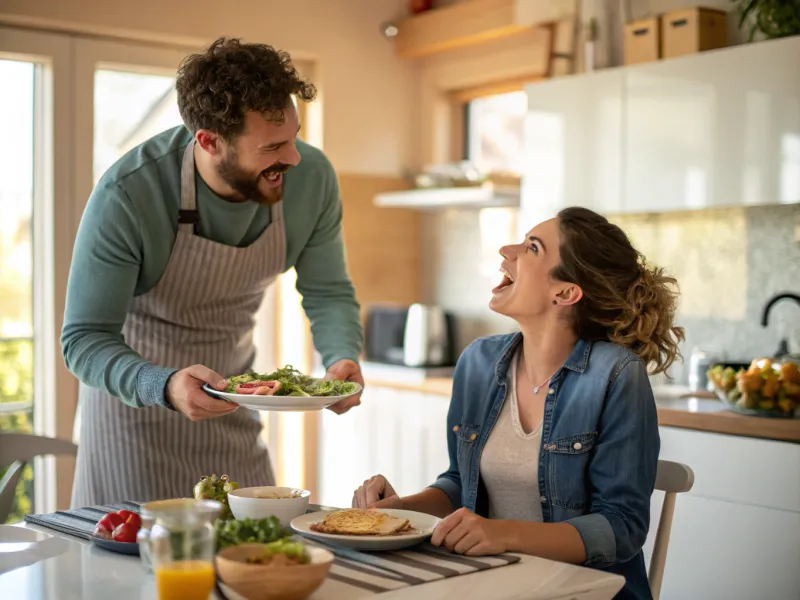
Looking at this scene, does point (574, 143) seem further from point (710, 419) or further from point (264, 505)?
point (264, 505)

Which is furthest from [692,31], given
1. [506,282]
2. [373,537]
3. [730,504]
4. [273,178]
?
[373,537]

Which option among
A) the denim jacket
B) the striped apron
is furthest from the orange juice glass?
the striped apron

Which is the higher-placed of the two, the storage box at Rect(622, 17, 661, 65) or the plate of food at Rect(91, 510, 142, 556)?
the storage box at Rect(622, 17, 661, 65)

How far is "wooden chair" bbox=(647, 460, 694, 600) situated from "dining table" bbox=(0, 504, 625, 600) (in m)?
0.42

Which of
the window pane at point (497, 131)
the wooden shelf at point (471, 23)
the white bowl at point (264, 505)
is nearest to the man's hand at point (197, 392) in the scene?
the white bowl at point (264, 505)

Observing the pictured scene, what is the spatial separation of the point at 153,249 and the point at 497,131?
104 inches

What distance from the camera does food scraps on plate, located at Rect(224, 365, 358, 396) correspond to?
75.7 inches

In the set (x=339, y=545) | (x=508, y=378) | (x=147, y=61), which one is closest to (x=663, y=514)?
(x=508, y=378)

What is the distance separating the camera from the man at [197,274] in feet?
7.07

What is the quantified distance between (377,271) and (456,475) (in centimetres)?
267

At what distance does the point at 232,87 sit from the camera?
2139 mm

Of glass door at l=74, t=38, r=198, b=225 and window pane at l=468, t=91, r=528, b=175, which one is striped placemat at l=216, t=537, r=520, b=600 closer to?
glass door at l=74, t=38, r=198, b=225

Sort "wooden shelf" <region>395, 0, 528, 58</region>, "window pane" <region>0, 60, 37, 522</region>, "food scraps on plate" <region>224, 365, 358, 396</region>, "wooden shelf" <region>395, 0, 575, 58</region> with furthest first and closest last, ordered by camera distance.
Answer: "wooden shelf" <region>395, 0, 528, 58</region> < "wooden shelf" <region>395, 0, 575, 58</region> < "window pane" <region>0, 60, 37, 522</region> < "food scraps on plate" <region>224, 365, 358, 396</region>

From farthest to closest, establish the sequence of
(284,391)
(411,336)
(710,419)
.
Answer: (411,336) → (710,419) → (284,391)
